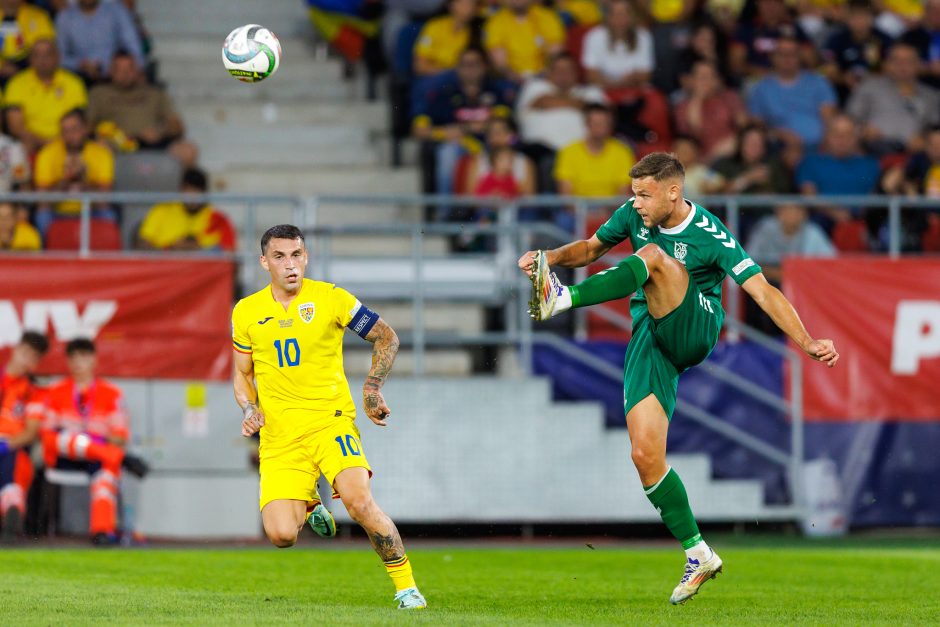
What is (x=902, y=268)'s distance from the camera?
56.1ft

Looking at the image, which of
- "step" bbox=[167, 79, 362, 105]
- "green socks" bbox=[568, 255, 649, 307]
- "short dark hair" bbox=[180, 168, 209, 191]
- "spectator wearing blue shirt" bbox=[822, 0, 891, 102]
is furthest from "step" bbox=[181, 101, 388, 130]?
"green socks" bbox=[568, 255, 649, 307]

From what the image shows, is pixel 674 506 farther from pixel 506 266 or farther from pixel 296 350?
pixel 506 266

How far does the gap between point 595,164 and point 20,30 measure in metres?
6.35

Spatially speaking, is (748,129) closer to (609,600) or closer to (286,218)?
(286,218)

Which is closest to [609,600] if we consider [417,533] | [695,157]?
[417,533]

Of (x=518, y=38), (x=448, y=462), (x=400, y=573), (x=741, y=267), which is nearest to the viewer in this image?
(x=400, y=573)

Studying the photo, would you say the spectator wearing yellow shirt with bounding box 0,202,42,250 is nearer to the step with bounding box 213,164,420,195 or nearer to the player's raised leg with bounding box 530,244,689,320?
the step with bounding box 213,164,420,195

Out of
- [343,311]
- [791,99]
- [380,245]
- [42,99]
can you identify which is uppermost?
[791,99]

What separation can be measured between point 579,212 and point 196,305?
12.1 ft

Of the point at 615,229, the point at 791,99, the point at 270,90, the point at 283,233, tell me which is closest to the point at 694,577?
the point at 615,229

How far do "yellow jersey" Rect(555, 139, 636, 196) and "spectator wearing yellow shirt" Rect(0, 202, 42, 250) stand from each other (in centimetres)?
525

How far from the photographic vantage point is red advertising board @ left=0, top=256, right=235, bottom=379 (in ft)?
52.6

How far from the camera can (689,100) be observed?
19.3 metres

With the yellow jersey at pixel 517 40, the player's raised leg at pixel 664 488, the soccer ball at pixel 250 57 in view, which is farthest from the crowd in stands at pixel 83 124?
the player's raised leg at pixel 664 488
